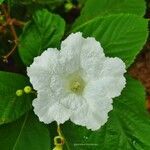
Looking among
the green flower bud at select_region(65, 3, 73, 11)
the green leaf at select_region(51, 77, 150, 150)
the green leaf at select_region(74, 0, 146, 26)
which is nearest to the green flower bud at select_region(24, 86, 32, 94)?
the green leaf at select_region(51, 77, 150, 150)

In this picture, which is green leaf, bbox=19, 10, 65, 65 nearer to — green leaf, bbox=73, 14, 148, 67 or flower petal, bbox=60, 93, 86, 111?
green leaf, bbox=73, 14, 148, 67

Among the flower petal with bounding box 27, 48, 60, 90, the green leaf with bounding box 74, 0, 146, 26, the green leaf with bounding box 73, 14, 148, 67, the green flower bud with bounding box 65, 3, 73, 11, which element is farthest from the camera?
the green flower bud with bounding box 65, 3, 73, 11

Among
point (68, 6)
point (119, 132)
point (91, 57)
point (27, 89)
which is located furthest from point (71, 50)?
point (68, 6)

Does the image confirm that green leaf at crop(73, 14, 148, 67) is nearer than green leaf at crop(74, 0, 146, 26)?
Yes

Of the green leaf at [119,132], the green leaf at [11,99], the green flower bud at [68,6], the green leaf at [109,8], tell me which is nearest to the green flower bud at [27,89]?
the green leaf at [11,99]

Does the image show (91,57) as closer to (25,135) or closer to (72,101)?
(72,101)

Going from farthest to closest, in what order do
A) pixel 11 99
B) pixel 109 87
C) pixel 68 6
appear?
pixel 68 6, pixel 11 99, pixel 109 87

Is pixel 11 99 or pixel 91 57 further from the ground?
pixel 91 57
